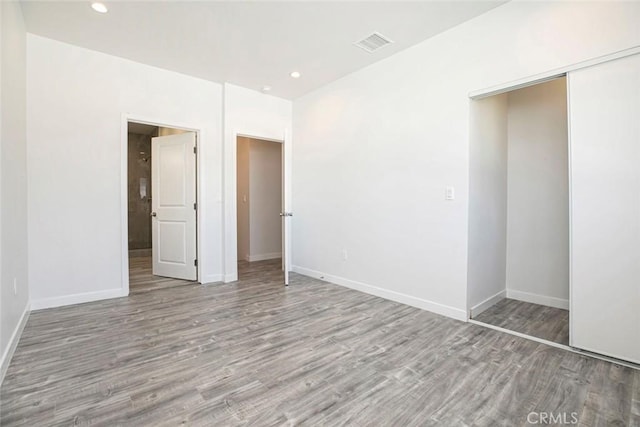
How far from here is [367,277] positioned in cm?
385

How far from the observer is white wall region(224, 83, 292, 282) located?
14.4 feet

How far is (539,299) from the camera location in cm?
343

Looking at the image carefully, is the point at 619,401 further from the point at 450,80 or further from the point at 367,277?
the point at 450,80

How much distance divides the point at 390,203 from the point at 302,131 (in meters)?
2.12

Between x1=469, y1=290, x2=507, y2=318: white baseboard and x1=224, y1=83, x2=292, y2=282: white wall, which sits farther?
x1=224, y1=83, x2=292, y2=282: white wall

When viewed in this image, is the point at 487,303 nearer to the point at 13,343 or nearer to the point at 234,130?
the point at 234,130

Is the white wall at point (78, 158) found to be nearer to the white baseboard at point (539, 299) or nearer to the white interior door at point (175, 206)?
the white interior door at point (175, 206)

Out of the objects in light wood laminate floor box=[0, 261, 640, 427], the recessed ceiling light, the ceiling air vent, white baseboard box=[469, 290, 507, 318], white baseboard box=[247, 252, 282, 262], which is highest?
the ceiling air vent

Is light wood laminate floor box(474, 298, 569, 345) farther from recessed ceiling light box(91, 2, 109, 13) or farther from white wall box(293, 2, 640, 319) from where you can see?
recessed ceiling light box(91, 2, 109, 13)

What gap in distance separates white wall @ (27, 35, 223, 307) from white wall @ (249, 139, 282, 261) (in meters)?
2.25

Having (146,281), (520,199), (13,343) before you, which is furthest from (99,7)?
(520,199)

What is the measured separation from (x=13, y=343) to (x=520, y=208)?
4.98 metres

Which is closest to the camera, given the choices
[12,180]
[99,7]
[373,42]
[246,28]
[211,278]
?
[12,180]

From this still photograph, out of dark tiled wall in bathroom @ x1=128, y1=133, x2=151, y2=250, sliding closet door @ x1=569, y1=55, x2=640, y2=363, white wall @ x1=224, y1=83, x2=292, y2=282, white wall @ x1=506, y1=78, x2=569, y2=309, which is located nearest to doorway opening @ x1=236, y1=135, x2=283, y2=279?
white wall @ x1=224, y1=83, x2=292, y2=282
